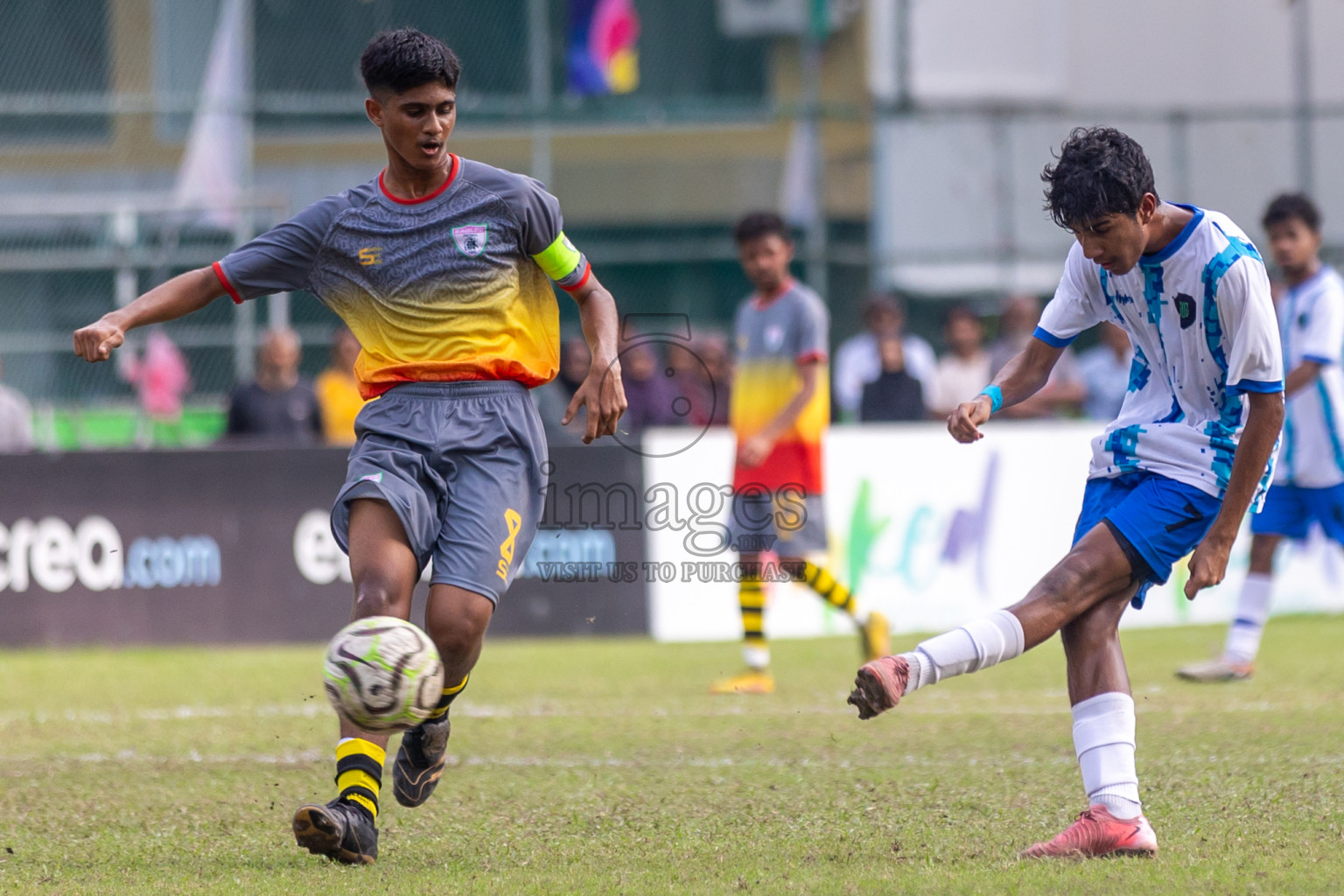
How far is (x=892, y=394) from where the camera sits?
12.9 meters

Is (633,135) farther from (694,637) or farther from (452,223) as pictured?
(452,223)

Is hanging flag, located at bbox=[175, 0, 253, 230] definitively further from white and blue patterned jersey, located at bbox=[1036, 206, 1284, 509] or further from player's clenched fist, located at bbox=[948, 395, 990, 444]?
white and blue patterned jersey, located at bbox=[1036, 206, 1284, 509]

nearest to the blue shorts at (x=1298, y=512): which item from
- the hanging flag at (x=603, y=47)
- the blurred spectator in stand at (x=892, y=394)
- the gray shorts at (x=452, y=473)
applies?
the blurred spectator in stand at (x=892, y=394)

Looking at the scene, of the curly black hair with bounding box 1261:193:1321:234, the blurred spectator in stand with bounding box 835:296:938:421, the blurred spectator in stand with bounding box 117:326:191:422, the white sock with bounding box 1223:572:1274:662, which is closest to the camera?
the curly black hair with bounding box 1261:193:1321:234

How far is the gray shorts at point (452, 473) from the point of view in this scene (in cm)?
463

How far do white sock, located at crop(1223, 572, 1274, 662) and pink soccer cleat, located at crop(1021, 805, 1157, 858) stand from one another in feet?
15.3

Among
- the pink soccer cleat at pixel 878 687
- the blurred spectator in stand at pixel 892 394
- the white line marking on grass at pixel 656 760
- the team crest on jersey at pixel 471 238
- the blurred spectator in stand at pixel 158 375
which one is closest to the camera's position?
the pink soccer cleat at pixel 878 687

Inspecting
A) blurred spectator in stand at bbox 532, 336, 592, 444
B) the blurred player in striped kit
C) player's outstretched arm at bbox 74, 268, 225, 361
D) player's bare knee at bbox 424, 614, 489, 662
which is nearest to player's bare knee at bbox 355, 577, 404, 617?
player's bare knee at bbox 424, 614, 489, 662

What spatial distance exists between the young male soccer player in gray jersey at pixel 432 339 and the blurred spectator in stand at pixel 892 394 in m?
8.10

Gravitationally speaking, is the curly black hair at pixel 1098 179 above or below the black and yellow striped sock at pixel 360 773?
above

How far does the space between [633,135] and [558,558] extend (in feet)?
30.8

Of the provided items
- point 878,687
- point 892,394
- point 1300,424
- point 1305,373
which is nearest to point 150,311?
point 878,687

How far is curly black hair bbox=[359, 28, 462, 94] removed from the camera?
15.0 ft

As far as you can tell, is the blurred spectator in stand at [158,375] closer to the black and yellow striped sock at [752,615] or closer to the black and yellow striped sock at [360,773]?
the black and yellow striped sock at [752,615]
